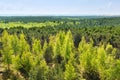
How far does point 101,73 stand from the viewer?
93.2 meters

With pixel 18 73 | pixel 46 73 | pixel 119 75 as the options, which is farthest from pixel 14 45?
pixel 119 75

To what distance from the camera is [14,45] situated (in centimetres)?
12344

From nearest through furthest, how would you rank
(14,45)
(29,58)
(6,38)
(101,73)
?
(101,73)
(29,58)
(14,45)
(6,38)

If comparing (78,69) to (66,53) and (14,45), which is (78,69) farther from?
Result: (14,45)

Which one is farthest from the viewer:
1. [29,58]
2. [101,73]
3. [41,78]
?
[29,58]

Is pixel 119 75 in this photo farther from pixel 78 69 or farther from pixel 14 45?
pixel 14 45

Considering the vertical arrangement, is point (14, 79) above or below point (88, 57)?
below

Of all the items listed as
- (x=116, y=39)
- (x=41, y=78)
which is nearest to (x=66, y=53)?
(x=41, y=78)

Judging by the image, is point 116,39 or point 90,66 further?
point 116,39

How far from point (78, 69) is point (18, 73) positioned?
982 inches

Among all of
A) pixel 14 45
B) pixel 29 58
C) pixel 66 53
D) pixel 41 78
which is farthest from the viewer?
pixel 14 45

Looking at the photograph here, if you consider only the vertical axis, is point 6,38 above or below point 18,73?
above

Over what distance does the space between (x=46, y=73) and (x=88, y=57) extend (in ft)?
73.5

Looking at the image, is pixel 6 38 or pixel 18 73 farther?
pixel 6 38
